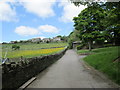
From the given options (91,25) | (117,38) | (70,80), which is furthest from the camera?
(117,38)

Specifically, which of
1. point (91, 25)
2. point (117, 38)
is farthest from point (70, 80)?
point (117, 38)

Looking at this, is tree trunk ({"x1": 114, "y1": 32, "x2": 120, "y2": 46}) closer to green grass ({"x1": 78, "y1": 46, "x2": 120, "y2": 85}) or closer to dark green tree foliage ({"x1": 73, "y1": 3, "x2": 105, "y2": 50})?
dark green tree foliage ({"x1": 73, "y1": 3, "x2": 105, "y2": 50})

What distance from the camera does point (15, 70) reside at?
471 centimetres

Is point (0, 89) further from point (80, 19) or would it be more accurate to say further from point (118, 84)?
point (80, 19)

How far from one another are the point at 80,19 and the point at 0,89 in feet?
74.4

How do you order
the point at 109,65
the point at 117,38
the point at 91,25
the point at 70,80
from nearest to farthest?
the point at 70,80 < the point at 109,65 < the point at 91,25 < the point at 117,38

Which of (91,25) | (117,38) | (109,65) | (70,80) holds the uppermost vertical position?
(91,25)

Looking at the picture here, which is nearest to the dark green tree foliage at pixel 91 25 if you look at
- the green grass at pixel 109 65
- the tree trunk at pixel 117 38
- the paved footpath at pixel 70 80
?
the tree trunk at pixel 117 38

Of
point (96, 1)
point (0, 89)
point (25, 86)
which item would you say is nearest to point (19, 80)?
point (25, 86)

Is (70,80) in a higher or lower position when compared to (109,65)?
lower

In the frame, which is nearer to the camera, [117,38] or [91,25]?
[91,25]

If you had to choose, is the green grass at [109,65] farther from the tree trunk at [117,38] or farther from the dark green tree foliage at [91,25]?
the tree trunk at [117,38]

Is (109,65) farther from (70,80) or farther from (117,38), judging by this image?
(117,38)

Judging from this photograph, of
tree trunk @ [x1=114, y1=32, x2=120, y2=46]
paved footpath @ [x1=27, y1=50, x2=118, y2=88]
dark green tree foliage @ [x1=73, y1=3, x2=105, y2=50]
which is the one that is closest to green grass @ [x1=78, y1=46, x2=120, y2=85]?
paved footpath @ [x1=27, y1=50, x2=118, y2=88]
